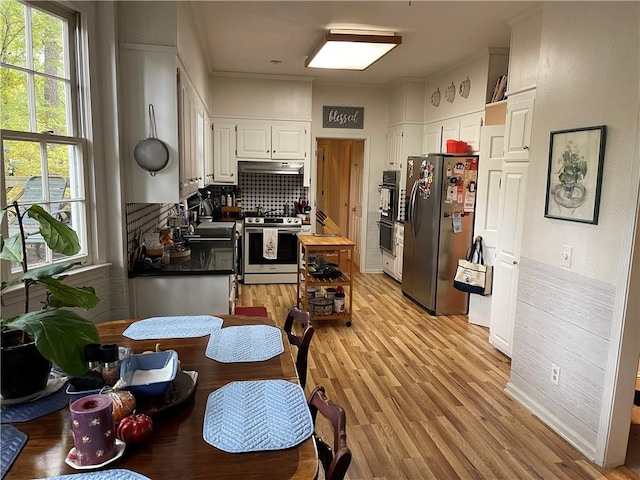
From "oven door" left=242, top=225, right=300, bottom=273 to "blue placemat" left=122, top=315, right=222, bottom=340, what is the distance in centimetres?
351

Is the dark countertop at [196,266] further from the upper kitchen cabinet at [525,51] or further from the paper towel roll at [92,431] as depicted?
the upper kitchen cabinet at [525,51]

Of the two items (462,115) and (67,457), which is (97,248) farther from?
(462,115)

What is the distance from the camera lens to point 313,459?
3.60 ft

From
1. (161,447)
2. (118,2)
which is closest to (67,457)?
(161,447)

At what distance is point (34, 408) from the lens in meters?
1.29

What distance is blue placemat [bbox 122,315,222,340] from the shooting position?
1839 mm

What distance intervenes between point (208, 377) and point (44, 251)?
1277mm

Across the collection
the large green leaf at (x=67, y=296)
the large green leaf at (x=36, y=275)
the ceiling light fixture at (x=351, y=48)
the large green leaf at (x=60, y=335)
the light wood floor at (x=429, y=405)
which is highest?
the ceiling light fixture at (x=351, y=48)

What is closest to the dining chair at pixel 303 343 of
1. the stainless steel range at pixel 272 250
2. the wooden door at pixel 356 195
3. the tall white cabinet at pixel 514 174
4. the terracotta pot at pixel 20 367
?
the terracotta pot at pixel 20 367

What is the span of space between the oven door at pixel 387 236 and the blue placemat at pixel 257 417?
4686 millimetres

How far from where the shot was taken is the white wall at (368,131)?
612 centimetres

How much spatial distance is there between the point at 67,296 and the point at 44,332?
0.22 metres

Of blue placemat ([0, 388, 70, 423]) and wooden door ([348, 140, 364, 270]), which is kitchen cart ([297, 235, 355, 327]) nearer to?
wooden door ([348, 140, 364, 270])

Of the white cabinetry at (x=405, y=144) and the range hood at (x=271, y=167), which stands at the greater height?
the white cabinetry at (x=405, y=144)
